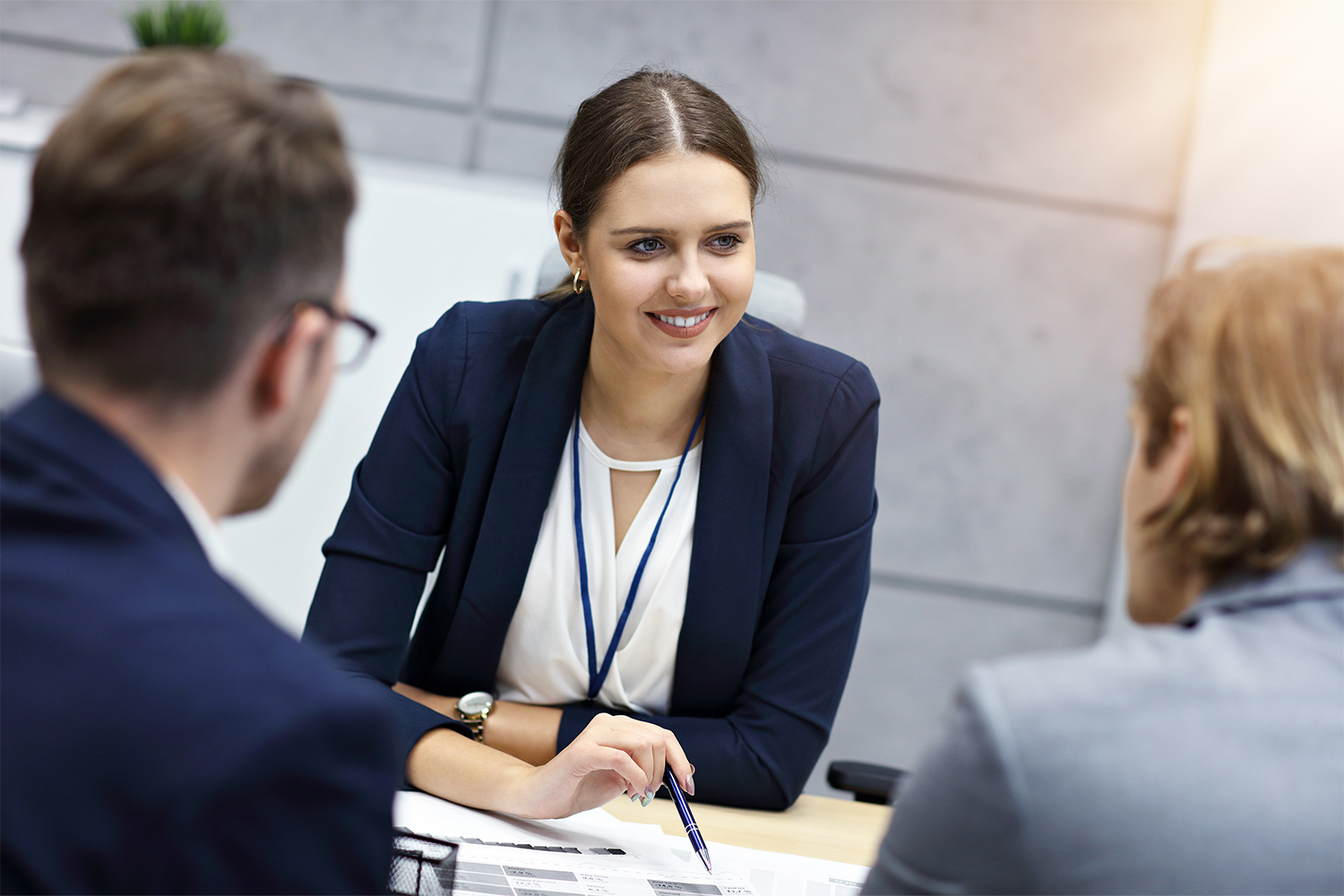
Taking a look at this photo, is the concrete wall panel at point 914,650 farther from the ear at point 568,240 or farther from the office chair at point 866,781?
the ear at point 568,240

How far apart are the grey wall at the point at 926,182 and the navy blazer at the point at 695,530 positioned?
121 centimetres

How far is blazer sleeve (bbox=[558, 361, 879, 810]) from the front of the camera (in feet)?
4.18

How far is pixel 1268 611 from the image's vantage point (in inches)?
26.4

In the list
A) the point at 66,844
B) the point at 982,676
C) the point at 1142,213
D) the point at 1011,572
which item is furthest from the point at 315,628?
the point at 1142,213

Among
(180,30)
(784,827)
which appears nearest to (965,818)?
(784,827)

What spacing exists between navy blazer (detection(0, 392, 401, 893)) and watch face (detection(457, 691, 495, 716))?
2.36 feet

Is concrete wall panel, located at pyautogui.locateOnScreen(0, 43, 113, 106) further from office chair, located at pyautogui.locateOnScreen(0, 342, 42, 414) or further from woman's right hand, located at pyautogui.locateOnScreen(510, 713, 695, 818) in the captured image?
→ woman's right hand, located at pyautogui.locateOnScreen(510, 713, 695, 818)

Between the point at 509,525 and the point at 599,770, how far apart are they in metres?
0.39

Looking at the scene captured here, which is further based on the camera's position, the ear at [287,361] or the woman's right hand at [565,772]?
the woman's right hand at [565,772]

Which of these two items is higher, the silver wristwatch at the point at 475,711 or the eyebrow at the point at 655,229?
the eyebrow at the point at 655,229

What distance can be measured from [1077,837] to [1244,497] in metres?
0.24

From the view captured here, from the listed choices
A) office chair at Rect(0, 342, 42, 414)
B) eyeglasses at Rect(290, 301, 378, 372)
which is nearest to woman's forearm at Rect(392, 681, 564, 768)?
eyeglasses at Rect(290, 301, 378, 372)

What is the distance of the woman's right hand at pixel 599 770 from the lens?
3.42 feet

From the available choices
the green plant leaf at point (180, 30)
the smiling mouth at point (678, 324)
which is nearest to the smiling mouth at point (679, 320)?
the smiling mouth at point (678, 324)
